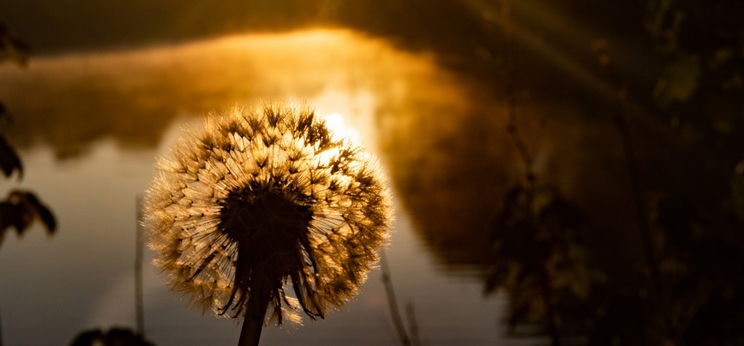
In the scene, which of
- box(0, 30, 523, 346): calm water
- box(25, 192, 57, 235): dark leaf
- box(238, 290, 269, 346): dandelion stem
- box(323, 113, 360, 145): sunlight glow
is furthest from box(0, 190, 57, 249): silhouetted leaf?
box(0, 30, 523, 346): calm water

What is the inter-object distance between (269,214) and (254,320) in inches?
12.7

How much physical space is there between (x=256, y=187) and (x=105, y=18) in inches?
836

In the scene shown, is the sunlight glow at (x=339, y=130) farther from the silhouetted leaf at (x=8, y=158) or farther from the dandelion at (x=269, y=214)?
the silhouetted leaf at (x=8, y=158)

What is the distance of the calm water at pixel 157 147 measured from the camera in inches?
470

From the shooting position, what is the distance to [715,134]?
4793mm

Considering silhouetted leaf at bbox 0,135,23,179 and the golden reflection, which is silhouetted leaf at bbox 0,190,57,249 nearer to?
silhouetted leaf at bbox 0,135,23,179

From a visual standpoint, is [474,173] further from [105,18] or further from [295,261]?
[295,261]

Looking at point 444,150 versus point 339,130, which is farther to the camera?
point 444,150

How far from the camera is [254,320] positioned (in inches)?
44.2

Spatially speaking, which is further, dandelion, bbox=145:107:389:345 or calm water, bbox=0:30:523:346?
calm water, bbox=0:30:523:346

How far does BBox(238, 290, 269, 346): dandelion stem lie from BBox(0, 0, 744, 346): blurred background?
Result: 229 mm

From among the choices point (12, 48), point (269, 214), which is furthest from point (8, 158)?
point (269, 214)

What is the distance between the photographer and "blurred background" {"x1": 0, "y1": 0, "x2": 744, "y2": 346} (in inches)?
130

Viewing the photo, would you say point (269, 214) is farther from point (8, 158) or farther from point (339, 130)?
point (8, 158)
